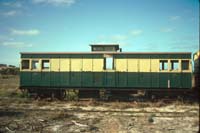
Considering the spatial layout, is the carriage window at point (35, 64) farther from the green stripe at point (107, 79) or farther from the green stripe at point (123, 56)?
the green stripe at point (107, 79)

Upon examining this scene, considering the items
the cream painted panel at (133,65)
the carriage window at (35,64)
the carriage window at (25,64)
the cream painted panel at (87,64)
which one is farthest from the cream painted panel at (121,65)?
the carriage window at (25,64)

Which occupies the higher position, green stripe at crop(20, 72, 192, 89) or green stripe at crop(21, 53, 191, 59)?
green stripe at crop(21, 53, 191, 59)

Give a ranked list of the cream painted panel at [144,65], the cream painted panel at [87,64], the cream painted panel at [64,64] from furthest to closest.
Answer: the cream painted panel at [64,64] → the cream painted panel at [87,64] → the cream painted panel at [144,65]

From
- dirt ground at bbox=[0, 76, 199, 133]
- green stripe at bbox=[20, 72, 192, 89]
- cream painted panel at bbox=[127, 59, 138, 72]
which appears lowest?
dirt ground at bbox=[0, 76, 199, 133]

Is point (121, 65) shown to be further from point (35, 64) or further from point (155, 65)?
point (35, 64)

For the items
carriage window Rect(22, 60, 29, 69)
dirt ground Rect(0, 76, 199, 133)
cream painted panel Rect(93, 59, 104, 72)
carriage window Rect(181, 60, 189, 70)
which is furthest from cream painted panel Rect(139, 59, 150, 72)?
carriage window Rect(22, 60, 29, 69)

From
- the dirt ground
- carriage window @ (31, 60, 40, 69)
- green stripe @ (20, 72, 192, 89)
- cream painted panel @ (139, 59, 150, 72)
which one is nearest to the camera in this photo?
the dirt ground

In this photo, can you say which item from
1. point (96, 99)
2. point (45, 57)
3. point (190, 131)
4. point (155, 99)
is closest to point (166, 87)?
point (155, 99)

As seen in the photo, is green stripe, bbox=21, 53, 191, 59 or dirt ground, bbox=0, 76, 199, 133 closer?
dirt ground, bbox=0, 76, 199, 133

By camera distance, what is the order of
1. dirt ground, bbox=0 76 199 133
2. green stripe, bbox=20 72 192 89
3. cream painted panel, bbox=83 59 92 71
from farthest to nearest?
cream painted panel, bbox=83 59 92 71, green stripe, bbox=20 72 192 89, dirt ground, bbox=0 76 199 133

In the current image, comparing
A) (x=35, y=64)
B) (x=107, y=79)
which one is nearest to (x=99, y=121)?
(x=107, y=79)

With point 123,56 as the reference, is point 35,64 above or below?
below

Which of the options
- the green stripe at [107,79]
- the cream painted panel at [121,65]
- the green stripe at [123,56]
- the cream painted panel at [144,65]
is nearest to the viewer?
the green stripe at [107,79]

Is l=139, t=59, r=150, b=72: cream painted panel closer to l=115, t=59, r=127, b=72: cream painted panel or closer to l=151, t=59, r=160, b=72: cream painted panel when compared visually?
l=151, t=59, r=160, b=72: cream painted panel
